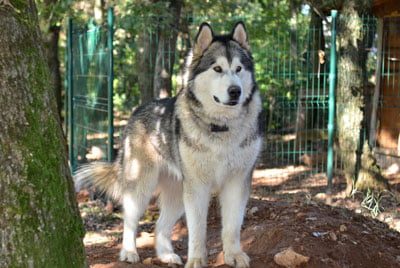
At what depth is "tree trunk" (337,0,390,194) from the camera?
10047mm

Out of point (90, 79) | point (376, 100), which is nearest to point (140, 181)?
point (90, 79)

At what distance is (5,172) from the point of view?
125 inches

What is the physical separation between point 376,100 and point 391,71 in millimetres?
766

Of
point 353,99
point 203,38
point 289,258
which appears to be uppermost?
point 203,38

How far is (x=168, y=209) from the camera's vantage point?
19.0ft

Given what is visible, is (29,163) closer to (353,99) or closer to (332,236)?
(332,236)

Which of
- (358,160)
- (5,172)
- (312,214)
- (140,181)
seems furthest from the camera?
(358,160)

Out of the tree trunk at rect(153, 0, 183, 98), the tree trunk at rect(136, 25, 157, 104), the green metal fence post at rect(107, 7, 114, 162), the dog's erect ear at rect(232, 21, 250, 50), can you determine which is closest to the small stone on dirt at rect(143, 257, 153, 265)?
the dog's erect ear at rect(232, 21, 250, 50)

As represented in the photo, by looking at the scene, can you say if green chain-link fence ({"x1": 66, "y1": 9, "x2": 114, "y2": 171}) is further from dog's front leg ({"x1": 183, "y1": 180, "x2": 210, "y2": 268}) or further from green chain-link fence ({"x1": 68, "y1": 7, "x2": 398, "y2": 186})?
dog's front leg ({"x1": 183, "y1": 180, "x2": 210, "y2": 268})

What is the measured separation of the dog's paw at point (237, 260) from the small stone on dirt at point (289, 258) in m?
0.24

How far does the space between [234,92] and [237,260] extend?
1305 millimetres

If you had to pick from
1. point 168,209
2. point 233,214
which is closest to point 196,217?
point 233,214

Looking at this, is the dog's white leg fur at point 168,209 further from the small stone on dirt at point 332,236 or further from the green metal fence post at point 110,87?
the green metal fence post at point 110,87

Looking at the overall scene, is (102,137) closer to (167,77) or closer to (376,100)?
(167,77)
